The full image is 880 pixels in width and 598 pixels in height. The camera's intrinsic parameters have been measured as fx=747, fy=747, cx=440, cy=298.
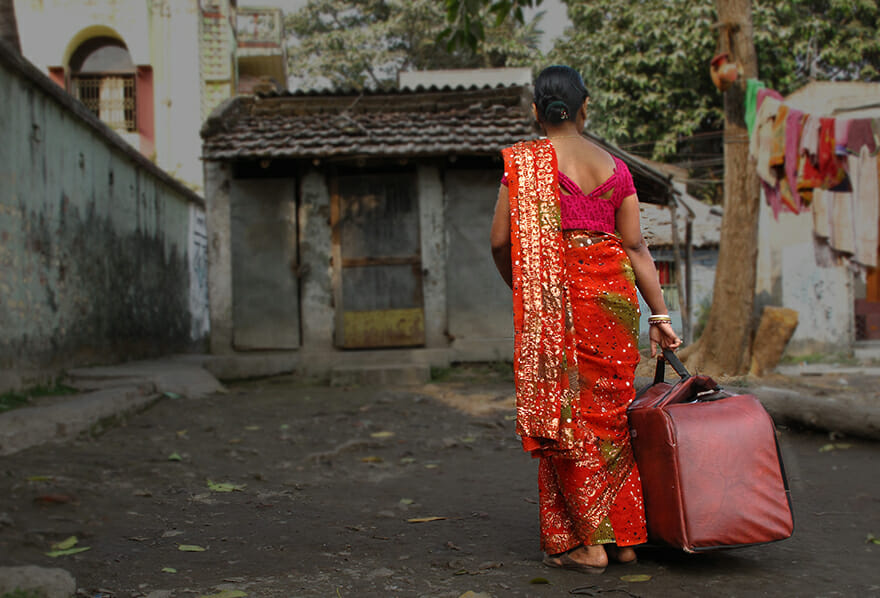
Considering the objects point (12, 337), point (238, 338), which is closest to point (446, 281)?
point (238, 338)

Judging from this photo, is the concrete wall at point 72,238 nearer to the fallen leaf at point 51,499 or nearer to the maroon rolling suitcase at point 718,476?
the fallen leaf at point 51,499

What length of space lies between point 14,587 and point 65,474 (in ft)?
6.83

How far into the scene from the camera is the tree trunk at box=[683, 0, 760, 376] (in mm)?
8109

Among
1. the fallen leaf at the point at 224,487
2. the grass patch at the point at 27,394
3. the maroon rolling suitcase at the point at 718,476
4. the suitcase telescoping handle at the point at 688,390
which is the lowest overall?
the fallen leaf at the point at 224,487

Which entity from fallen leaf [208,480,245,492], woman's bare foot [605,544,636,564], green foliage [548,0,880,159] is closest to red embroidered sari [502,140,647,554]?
woman's bare foot [605,544,636,564]

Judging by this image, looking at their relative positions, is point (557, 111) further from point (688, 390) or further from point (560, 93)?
point (688, 390)

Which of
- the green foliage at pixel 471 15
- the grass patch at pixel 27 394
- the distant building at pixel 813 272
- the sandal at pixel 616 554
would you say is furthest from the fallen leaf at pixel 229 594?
the distant building at pixel 813 272

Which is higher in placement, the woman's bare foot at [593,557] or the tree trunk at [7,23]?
the tree trunk at [7,23]

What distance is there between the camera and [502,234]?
2.70 m

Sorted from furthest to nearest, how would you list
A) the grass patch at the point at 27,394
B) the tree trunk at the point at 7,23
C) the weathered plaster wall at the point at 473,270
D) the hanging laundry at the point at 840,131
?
1. the hanging laundry at the point at 840,131
2. the weathered plaster wall at the point at 473,270
3. the tree trunk at the point at 7,23
4. the grass patch at the point at 27,394

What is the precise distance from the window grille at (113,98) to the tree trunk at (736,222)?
44.7 ft

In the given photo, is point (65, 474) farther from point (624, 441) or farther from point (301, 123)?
point (301, 123)

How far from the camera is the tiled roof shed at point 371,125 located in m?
9.33

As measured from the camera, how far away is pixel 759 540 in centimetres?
236
